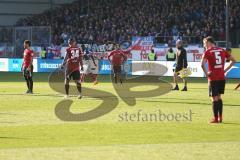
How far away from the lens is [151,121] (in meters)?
16.8

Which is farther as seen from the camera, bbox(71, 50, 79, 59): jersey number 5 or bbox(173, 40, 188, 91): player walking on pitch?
bbox(173, 40, 188, 91): player walking on pitch

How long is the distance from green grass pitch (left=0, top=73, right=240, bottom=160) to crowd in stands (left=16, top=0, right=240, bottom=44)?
93.9ft

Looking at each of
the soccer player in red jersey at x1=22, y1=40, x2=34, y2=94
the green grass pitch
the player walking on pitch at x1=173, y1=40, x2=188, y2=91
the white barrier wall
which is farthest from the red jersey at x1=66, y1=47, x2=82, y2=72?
the white barrier wall

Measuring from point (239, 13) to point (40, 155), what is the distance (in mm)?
39943

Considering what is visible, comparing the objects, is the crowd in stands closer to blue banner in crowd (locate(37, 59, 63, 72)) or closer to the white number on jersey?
blue banner in crowd (locate(37, 59, 63, 72))

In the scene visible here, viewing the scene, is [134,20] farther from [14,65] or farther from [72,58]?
[72,58]

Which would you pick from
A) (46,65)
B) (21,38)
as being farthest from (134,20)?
(46,65)

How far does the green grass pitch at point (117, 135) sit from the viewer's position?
11674 mm

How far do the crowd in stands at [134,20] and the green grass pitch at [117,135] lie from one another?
2862 cm

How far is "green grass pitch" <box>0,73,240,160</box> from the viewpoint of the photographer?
11674 mm

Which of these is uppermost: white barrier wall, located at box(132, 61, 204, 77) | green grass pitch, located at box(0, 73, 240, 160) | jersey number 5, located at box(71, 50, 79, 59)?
jersey number 5, located at box(71, 50, 79, 59)

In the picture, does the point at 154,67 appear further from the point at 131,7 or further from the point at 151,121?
the point at 151,121

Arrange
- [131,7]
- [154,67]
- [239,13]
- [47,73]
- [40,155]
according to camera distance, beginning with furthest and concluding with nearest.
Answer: [131,7] < [239,13] < [47,73] < [154,67] < [40,155]

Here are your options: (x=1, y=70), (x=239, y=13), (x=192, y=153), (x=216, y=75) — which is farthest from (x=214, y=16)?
(x=192, y=153)
